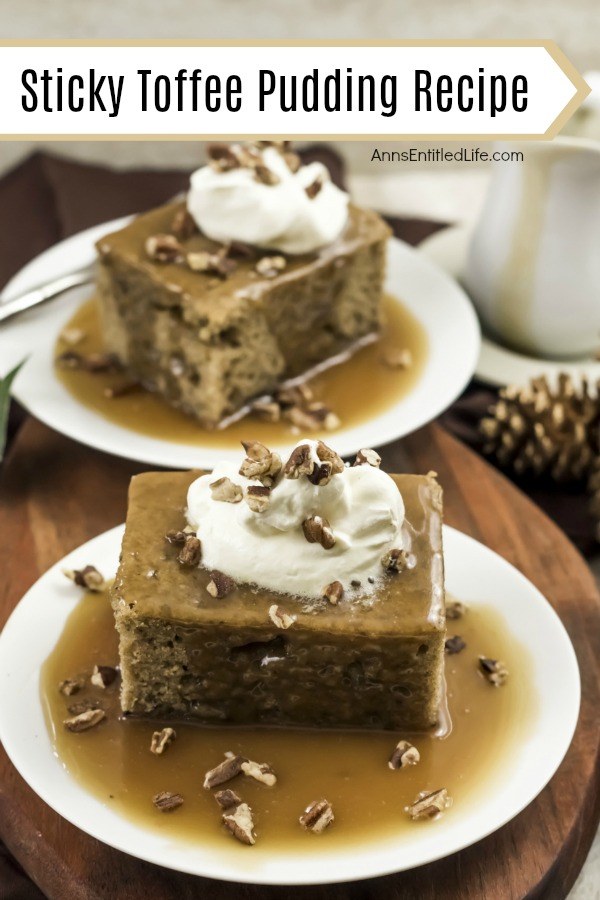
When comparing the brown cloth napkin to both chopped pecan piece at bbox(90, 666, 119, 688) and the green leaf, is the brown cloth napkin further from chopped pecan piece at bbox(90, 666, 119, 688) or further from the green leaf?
chopped pecan piece at bbox(90, 666, 119, 688)

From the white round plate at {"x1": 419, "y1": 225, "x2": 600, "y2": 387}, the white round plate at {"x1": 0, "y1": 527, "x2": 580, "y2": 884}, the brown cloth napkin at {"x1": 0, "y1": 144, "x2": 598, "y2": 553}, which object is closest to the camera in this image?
the white round plate at {"x1": 0, "y1": 527, "x2": 580, "y2": 884}

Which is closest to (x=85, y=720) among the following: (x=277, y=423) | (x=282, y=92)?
(x=277, y=423)

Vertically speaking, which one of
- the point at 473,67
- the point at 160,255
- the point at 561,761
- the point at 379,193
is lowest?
the point at 379,193

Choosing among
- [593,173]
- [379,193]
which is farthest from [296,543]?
[379,193]

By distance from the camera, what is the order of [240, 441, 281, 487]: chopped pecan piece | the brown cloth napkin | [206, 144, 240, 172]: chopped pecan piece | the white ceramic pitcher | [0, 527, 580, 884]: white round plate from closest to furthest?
[0, 527, 580, 884]: white round plate → [240, 441, 281, 487]: chopped pecan piece → [206, 144, 240, 172]: chopped pecan piece → the white ceramic pitcher → the brown cloth napkin

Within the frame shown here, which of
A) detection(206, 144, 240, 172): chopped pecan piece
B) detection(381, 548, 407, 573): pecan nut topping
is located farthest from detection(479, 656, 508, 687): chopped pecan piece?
detection(206, 144, 240, 172): chopped pecan piece

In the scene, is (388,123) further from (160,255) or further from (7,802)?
(7,802)

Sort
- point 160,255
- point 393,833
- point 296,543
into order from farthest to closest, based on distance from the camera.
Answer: point 160,255 < point 296,543 < point 393,833

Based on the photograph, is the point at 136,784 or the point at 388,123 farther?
the point at 388,123
